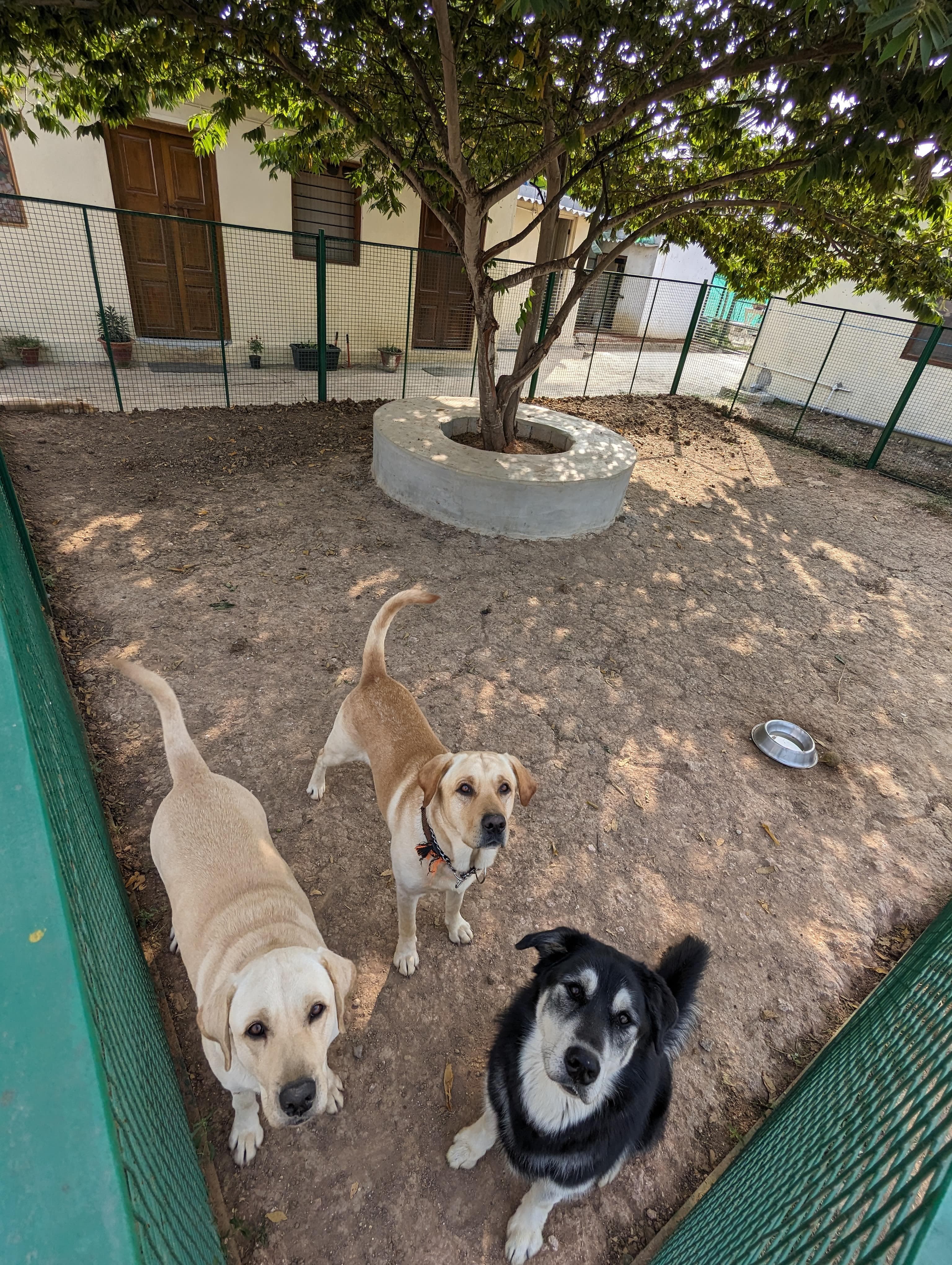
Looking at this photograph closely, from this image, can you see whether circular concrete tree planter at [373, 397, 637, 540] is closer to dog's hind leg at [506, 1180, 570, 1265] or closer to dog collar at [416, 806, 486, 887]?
dog collar at [416, 806, 486, 887]

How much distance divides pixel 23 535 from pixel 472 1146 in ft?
15.2

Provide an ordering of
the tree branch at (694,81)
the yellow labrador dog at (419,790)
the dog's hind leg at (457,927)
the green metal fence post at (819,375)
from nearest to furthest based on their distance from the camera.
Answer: the yellow labrador dog at (419,790) → the dog's hind leg at (457,927) → the tree branch at (694,81) → the green metal fence post at (819,375)

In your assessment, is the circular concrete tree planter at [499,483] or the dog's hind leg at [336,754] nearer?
the dog's hind leg at [336,754]

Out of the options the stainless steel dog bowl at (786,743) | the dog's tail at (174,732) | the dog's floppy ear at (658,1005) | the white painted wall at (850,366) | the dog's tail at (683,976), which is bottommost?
the stainless steel dog bowl at (786,743)

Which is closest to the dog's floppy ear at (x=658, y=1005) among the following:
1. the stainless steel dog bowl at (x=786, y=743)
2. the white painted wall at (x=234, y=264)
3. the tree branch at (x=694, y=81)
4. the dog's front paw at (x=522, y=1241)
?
the dog's front paw at (x=522, y=1241)

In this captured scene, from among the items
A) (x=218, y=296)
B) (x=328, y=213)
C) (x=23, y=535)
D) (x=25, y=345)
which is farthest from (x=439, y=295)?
(x=23, y=535)

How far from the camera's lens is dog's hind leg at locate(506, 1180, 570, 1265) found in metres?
1.86

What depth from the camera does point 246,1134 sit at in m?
1.97

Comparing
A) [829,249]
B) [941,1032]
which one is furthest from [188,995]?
[829,249]

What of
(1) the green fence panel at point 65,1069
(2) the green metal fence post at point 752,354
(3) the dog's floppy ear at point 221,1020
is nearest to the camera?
(1) the green fence panel at point 65,1069

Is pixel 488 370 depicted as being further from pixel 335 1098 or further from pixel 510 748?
pixel 335 1098

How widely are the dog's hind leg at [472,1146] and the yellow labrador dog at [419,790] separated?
67 cm

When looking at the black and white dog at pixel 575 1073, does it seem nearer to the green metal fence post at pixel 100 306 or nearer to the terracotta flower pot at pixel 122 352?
the green metal fence post at pixel 100 306

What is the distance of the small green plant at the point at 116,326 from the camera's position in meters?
10.1
